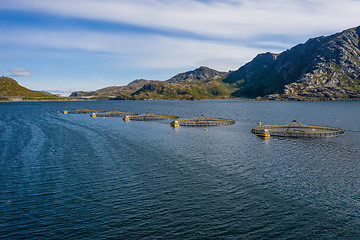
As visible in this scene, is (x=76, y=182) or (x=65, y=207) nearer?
(x=65, y=207)

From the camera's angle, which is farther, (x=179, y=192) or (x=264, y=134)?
(x=264, y=134)

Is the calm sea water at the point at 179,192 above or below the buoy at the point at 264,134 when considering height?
below

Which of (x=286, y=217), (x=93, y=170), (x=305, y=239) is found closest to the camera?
(x=305, y=239)

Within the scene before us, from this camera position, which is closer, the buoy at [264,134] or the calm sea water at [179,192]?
the calm sea water at [179,192]

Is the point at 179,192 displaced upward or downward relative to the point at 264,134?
downward

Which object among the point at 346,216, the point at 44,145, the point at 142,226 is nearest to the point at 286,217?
the point at 346,216

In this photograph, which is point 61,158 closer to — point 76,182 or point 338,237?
point 76,182

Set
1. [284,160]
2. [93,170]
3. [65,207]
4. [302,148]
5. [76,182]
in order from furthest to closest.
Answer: [302,148]
[284,160]
[93,170]
[76,182]
[65,207]

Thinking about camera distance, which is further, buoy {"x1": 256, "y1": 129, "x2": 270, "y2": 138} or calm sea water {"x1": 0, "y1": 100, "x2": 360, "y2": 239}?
buoy {"x1": 256, "y1": 129, "x2": 270, "y2": 138}

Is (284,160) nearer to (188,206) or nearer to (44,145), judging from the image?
(188,206)

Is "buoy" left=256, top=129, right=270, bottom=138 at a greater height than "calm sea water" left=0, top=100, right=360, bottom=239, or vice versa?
"buoy" left=256, top=129, right=270, bottom=138

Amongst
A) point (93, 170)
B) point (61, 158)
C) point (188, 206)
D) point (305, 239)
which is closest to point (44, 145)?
point (61, 158)
